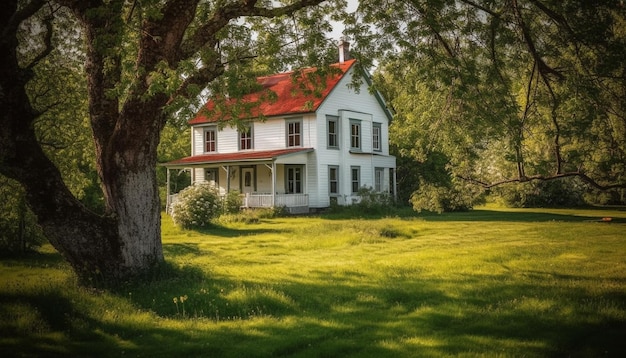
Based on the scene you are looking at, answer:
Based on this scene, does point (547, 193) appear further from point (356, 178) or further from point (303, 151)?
point (303, 151)

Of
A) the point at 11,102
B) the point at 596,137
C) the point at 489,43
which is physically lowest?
the point at 596,137

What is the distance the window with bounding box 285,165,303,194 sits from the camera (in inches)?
1335

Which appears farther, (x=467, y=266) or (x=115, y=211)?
(x=467, y=266)

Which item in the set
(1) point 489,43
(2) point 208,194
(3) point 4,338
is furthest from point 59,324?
(2) point 208,194

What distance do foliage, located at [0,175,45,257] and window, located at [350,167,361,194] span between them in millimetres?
22288

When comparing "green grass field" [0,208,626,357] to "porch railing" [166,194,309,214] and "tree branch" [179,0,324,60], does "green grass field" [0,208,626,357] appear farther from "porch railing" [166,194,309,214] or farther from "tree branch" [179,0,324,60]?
"porch railing" [166,194,309,214]

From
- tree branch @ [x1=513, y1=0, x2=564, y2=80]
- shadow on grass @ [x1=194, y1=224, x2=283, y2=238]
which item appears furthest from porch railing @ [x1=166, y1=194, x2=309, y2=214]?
tree branch @ [x1=513, y1=0, x2=564, y2=80]

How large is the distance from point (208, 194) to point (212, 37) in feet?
45.0

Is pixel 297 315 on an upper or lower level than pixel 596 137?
lower

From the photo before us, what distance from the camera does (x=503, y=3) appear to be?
35.5ft

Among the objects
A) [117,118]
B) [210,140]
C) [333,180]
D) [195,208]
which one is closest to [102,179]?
[117,118]

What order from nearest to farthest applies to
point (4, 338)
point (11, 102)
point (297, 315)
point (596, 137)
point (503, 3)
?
point (4, 338) → point (297, 315) → point (11, 102) → point (596, 137) → point (503, 3)

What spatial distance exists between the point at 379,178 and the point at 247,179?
9927 millimetres

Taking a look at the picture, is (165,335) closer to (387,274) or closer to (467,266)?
(387,274)
